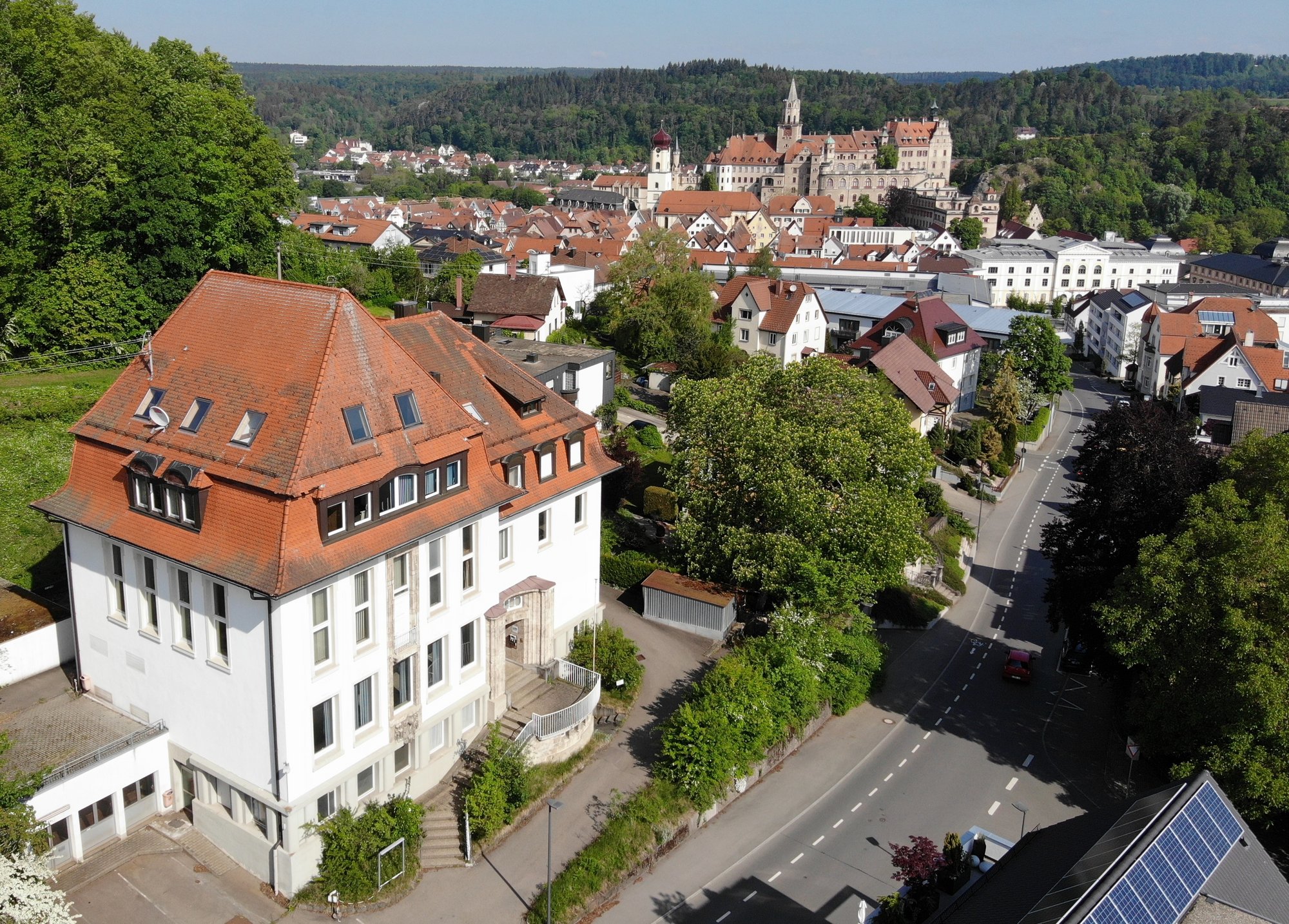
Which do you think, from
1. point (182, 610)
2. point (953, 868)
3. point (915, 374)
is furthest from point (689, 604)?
point (915, 374)

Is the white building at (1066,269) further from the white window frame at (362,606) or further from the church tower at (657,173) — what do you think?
the white window frame at (362,606)

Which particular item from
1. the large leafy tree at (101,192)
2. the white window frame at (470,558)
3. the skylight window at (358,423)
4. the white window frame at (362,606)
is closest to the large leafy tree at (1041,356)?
the large leafy tree at (101,192)

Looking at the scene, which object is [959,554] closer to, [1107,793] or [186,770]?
[1107,793]

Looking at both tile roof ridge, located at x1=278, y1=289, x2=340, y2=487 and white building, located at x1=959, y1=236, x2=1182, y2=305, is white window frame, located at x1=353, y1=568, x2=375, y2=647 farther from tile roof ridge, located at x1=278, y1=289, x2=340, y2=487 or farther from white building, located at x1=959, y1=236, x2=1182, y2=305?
white building, located at x1=959, y1=236, x2=1182, y2=305

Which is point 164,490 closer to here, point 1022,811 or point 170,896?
point 170,896

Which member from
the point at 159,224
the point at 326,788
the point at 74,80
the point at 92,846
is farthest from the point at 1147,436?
the point at 74,80

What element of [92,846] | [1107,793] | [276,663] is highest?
[276,663]
